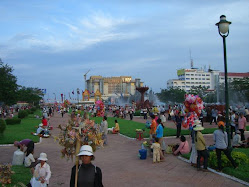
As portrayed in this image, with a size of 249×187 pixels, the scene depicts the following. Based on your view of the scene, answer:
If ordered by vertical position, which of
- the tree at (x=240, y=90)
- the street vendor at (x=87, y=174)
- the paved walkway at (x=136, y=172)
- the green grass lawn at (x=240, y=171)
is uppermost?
the tree at (x=240, y=90)

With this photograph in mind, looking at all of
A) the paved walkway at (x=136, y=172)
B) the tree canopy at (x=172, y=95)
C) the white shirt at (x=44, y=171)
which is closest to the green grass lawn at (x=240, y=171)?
the paved walkway at (x=136, y=172)

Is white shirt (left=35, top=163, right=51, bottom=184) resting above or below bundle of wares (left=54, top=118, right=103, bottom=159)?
A: below

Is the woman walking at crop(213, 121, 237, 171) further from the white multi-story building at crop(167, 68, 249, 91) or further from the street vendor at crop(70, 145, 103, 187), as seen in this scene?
the white multi-story building at crop(167, 68, 249, 91)

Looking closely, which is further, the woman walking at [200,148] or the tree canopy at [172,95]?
the tree canopy at [172,95]

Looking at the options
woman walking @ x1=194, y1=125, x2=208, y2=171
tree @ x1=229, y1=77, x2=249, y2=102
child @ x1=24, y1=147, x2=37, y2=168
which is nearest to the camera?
woman walking @ x1=194, y1=125, x2=208, y2=171

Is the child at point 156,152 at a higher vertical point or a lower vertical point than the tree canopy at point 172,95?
lower

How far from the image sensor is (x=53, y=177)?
7828 mm

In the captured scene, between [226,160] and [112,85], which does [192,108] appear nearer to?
[226,160]

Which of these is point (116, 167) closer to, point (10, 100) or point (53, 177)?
point (53, 177)

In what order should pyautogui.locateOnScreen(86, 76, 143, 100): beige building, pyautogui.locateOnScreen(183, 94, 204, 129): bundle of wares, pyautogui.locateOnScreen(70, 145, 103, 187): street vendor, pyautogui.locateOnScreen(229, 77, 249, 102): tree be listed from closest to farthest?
pyautogui.locateOnScreen(70, 145, 103, 187): street vendor → pyautogui.locateOnScreen(183, 94, 204, 129): bundle of wares → pyautogui.locateOnScreen(229, 77, 249, 102): tree → pyautogui.locateOnScreen(86, 76, 143, 100): beige building

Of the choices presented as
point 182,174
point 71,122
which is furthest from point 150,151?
point 71,122

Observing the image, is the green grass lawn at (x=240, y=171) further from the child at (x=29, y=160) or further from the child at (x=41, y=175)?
the child at (x=29, y=160)

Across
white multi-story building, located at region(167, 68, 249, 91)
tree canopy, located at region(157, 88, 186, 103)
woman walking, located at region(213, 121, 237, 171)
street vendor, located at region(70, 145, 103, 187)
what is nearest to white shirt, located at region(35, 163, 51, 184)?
street vendor, located at region(70, 145, 103, 187)

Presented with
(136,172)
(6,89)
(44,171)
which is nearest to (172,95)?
(6,89)
